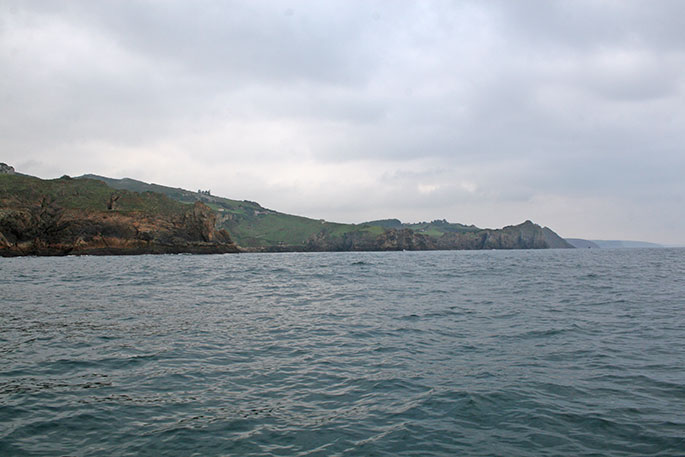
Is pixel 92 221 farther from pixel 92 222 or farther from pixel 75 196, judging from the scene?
pixel 75 196

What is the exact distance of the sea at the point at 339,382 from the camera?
7660 millimetres

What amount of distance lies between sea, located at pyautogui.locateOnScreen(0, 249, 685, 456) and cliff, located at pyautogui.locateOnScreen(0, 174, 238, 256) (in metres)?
92.9

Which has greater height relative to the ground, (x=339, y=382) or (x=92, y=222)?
(x=92, y=222)

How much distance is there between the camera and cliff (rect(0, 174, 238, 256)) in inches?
3851

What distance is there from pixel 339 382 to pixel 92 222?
125 metres

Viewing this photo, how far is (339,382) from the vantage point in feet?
36.1

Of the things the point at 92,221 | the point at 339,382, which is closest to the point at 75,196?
the point at 92,221

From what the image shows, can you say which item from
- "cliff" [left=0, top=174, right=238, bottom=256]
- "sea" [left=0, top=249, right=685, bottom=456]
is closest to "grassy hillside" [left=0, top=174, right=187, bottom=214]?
"cliff" [left=0, top=174, right=238, bottom=256]

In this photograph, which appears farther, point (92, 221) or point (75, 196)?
point (75, 196)

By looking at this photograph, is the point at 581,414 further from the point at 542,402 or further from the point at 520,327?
the point at 520,327

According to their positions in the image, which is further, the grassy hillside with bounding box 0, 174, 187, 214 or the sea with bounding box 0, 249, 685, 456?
the grassy hillside with bounding box 0, 174, 187, 214

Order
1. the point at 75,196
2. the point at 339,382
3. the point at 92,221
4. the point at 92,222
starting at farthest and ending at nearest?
the point at 75,196 → the point at 92,221 → the point at 92,222 → the point at 339,382

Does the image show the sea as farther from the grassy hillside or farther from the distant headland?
the grassy hillside

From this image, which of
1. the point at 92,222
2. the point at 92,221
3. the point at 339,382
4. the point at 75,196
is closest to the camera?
the point at 339,382
